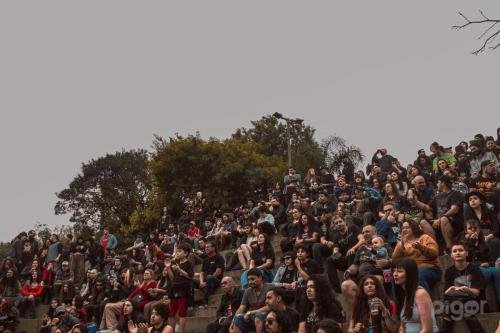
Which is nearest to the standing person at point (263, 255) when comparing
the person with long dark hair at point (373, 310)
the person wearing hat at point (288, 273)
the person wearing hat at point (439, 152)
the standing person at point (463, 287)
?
the person wearing hat at point (288, 273)

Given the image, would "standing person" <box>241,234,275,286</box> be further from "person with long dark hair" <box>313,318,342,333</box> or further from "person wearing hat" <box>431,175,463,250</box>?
"person with long dark hair" <box>313,318,342,333</box>

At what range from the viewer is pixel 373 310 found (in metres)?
6.63

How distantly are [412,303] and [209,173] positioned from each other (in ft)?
95.2

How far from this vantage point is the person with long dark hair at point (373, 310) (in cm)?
655

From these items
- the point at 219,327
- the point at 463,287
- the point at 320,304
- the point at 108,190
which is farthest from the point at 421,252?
the point at 108,190

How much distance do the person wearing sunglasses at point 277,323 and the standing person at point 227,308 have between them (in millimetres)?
2018

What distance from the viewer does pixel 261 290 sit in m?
9.44

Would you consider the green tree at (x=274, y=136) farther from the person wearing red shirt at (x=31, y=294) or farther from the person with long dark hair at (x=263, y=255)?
the person with long dark hair at (x=263, y=255)

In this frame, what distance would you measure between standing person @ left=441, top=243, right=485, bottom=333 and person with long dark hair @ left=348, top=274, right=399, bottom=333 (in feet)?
2.83

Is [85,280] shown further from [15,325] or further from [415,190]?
[415,190]

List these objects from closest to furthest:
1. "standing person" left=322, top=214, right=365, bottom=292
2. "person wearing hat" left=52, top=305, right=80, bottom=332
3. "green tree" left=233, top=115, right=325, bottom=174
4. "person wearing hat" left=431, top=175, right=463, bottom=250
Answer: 1. "person wearing hat" left=431, top=175, right=463, bottom=250
2. "standing person" left=322, top=214, right=365, bottom=292
3. "person wearing hat" left=52, top=305, right=80, bottom=332
4. "green tree" left=233, top=115, right=325, bottom=174

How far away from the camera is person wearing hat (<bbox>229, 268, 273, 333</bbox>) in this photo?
9073mm

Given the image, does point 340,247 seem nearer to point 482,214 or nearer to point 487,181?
point 482,214

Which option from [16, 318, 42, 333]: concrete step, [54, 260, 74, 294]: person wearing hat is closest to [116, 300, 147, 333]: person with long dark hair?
[16, 318, 42, 333]: concrete step
